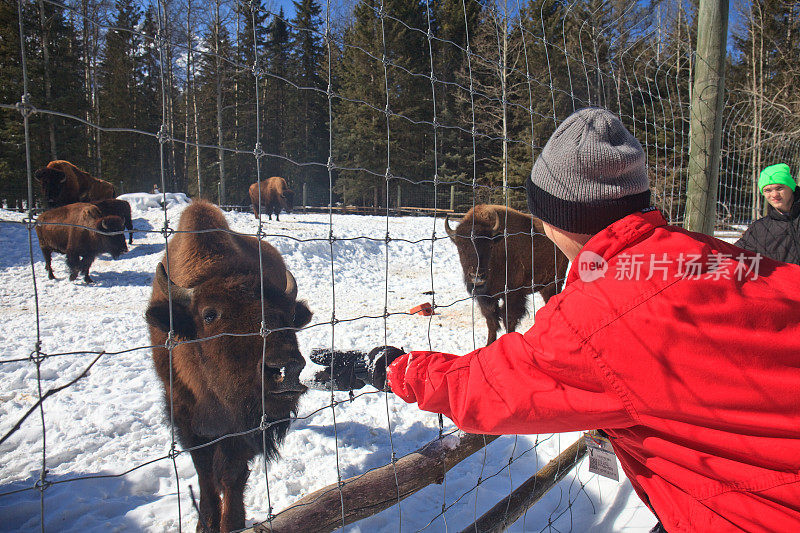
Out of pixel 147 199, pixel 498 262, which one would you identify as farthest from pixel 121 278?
pixel 498 262

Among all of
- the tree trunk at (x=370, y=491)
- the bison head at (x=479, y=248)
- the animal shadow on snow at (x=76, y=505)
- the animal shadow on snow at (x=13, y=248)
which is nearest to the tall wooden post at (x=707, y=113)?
the bison head at (x=479, y=248)

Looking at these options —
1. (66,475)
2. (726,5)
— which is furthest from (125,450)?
(726,5)

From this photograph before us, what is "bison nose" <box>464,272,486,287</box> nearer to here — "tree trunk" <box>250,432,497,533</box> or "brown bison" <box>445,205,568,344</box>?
"brown bison" <box>445,205,568,344</box>

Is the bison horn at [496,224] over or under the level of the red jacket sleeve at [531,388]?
over

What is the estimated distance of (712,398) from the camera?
90cm

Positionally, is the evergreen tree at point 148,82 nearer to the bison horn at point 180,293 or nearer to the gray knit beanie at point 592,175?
the bison horn at point 180,293

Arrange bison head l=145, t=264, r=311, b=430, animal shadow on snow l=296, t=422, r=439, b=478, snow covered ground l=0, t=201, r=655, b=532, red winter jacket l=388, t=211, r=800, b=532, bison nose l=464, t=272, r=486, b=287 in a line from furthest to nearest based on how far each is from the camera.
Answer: bison nose l=464, t=272, r=486, b=287
animal shadow on snow l=296, t=422, r=439, b=478
snow covered ground l=0, t=201, r=655, b=532
bison head l=145, t=264, r=311, b=430
red winter jacket l=388, t=211, r=800, b=532

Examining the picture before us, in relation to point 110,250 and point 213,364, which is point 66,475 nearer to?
point 213,364

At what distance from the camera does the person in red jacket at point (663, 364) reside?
35.4 inches

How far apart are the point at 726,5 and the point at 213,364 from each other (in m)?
3.87

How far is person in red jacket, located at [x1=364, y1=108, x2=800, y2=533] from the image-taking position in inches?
35.4

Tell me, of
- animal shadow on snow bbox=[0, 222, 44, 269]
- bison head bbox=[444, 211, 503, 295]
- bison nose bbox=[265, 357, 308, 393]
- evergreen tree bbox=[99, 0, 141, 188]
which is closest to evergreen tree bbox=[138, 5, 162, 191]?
evergreen tree bbox=[99, 0, 141, 188]

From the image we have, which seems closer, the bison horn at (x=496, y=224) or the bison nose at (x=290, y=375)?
the bison nose at (x=290, y=375)

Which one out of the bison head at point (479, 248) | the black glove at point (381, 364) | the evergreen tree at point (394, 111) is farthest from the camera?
the evergreen tree at point (394, 111)
